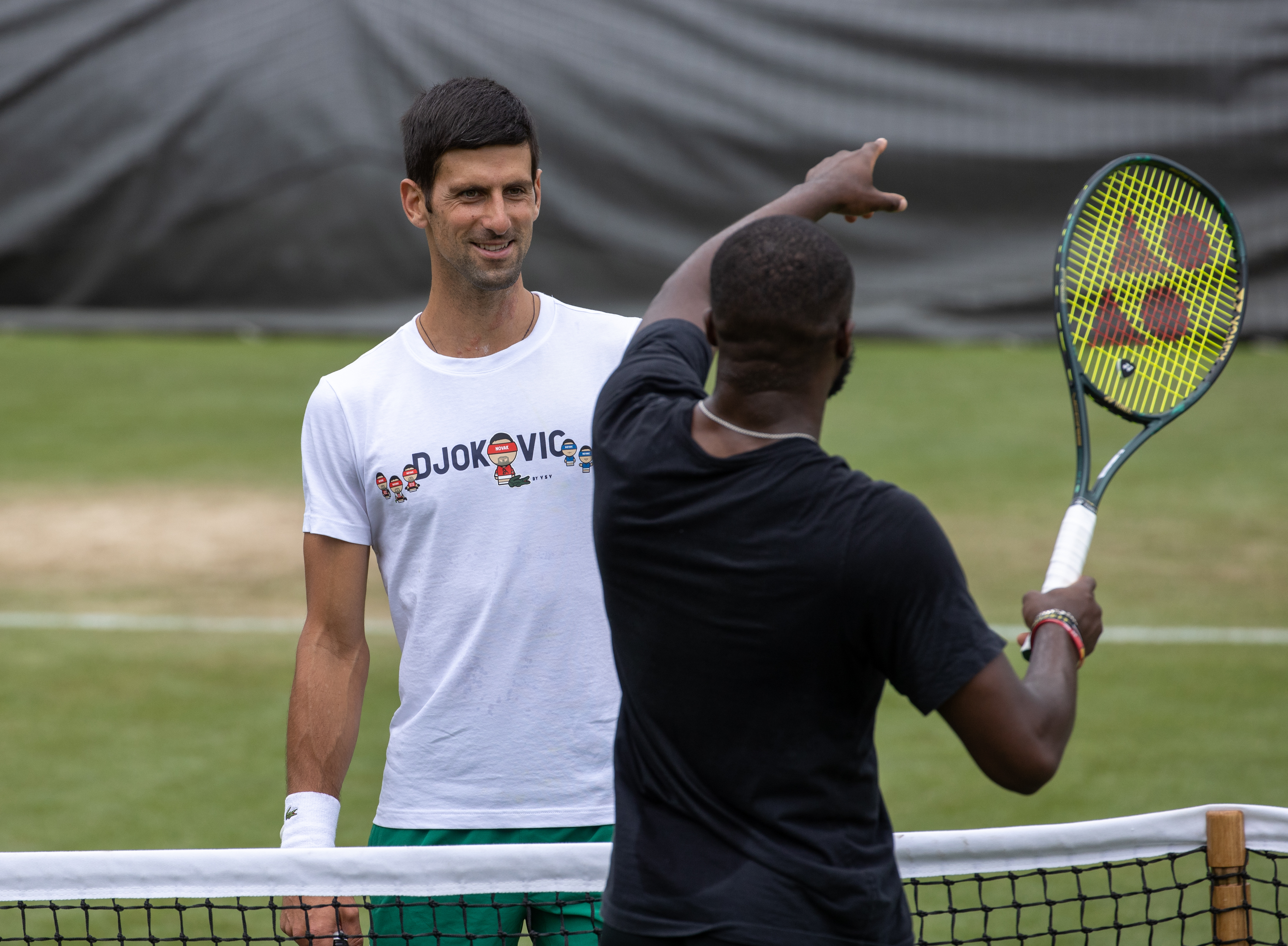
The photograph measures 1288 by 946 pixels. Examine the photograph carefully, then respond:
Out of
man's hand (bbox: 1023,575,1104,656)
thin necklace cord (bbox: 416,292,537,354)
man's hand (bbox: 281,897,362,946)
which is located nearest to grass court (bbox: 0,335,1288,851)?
man's hand (bbox: 281,897,362,946)

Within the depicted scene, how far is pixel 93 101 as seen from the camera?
575 inches

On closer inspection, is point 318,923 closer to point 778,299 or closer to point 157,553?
point 778,299

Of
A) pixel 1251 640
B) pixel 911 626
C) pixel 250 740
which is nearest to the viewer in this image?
pixel 911 626

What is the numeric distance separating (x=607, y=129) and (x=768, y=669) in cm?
1287

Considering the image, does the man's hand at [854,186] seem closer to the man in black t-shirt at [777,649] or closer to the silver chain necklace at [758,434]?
the man in black t-shirt at [777,649]

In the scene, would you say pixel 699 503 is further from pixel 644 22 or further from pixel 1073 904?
pixel 644 22

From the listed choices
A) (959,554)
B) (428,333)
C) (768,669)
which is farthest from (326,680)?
(959,554)

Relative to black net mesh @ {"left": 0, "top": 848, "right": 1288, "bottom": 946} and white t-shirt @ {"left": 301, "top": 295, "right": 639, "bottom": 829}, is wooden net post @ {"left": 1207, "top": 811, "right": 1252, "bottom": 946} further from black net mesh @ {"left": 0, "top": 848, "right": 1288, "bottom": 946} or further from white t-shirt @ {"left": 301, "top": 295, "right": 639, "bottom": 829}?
white t-shirt @ {"left": 301, "top": 295, "right": 639, "bottom": 829}

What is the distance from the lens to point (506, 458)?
120 inches

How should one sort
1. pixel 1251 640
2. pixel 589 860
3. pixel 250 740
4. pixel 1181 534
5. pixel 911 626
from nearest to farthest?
pixel 911 626 → pixel 589 860 → pixel 250 740 → pixel 1251 640 → pixel 1181 534

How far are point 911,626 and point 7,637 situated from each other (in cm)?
741

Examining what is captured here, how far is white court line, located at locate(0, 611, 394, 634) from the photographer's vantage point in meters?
8.45

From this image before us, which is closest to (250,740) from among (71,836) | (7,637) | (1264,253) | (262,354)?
(71,836)

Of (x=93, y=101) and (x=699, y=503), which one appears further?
(x=93, y=101)
